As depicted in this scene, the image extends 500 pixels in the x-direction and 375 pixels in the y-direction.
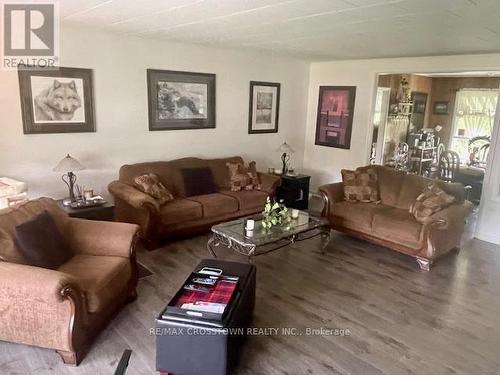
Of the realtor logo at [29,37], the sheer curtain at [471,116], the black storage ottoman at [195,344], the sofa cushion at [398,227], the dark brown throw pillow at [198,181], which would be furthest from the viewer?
the sheer curtain at [471,116]

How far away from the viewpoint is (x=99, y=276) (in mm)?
2561

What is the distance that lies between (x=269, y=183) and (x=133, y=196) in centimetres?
202

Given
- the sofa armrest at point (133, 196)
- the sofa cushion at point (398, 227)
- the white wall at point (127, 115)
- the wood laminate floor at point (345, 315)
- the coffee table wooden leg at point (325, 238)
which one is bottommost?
the wood laminate floor at point (345, 315)

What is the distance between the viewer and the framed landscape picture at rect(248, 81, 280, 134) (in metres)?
5.80

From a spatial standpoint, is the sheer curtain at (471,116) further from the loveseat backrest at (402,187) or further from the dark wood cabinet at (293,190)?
the dark wood cabinet at (293,190)

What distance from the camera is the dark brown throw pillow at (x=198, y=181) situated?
4.80 meters

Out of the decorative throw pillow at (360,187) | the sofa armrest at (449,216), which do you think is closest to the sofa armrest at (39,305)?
the sofa armrest at (449,216)

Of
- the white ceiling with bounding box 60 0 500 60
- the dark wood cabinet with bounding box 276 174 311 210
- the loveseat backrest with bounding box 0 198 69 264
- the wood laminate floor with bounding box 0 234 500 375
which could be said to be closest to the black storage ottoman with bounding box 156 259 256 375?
the wood laminate floor with bounding box 0 234 500 375

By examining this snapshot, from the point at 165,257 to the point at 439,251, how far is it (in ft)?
9.73

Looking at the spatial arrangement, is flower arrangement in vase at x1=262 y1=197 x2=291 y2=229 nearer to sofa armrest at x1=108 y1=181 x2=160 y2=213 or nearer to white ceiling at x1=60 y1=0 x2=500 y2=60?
sofa armrest at x1=108 y1=181 x2=160 y2=213

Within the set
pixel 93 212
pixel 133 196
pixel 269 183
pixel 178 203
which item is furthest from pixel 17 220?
pixel 269 183

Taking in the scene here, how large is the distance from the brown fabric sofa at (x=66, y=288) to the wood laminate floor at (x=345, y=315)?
175 mm

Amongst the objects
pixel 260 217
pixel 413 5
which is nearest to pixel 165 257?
pixel 260 217

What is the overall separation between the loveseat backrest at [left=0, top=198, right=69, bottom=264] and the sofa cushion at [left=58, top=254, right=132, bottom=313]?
1.03 feet
